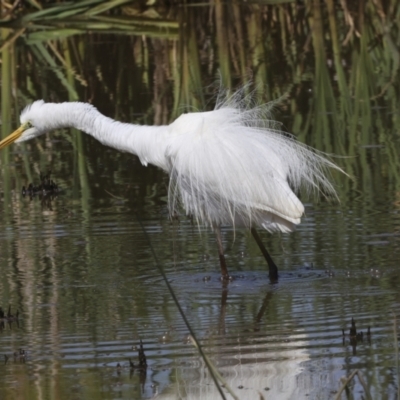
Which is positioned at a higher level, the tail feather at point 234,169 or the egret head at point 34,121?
the egret head at point 34,121

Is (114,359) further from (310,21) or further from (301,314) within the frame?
(310,21)

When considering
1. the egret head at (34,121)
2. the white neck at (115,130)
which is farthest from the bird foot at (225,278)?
the egret head at (34,121)

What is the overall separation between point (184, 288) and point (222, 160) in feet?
2.55

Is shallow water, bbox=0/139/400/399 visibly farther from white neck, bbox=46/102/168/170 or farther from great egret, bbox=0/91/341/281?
white neck, bbox=46/102/168/170

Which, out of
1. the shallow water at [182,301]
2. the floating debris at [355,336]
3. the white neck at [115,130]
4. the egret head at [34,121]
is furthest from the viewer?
the egret head at [34,121]

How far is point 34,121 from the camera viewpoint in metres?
7.38

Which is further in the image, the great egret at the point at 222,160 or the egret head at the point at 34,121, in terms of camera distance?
the egret head at the point at 34,121

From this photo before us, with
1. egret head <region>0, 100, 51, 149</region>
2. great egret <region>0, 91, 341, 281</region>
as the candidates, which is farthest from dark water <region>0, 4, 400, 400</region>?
egret head <region>0, 100, 51, 149</region>

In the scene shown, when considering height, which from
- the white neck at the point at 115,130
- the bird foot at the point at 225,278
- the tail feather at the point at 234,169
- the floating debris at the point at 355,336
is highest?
the white neck at the point at 115,130

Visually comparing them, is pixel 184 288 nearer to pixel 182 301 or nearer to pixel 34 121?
pixel 182 301

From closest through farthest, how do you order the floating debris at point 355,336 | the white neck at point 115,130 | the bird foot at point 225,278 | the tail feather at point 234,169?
the floating debris at point 355,336 → the tail feather at point 234,169 → the bird foot at point 225,278 → the white neck at point 115,130

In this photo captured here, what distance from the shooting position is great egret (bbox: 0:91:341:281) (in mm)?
6691

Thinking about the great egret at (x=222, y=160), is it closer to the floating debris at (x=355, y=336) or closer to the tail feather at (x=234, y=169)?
the tail feather at (x=234, y=169)

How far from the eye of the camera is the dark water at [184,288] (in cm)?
489
